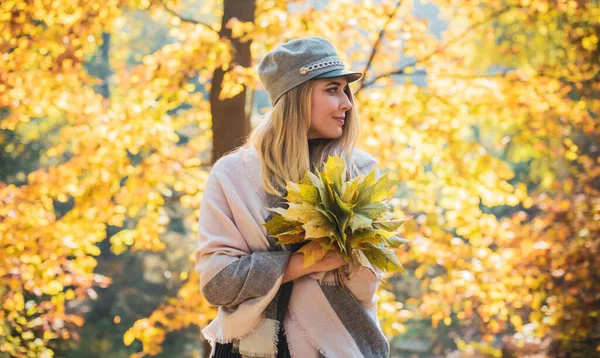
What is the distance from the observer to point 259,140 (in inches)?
87.2

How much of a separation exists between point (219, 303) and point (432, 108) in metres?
3.16

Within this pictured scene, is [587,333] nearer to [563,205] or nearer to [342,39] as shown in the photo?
[563,205]

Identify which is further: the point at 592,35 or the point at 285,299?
the point at 592,35

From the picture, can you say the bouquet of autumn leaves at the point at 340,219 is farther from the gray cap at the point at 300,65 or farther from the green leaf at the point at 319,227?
the gray cap at the point at 300,65

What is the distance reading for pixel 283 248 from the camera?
79.5 inches

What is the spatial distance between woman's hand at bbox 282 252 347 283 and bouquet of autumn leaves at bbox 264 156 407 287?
67mm

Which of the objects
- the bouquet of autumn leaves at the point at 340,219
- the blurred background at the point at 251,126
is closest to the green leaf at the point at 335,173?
the bouquet of autumn leaves at the point at 340,219

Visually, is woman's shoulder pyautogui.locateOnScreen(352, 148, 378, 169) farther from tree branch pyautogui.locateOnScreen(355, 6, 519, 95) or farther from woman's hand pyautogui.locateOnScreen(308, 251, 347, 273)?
tree branch pyautogui.locateOnScreen(355, 6, 519, 95)

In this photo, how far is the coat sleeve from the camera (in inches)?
75.1

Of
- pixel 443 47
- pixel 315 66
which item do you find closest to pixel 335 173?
pixel 315 66

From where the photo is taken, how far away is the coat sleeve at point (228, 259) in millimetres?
1908

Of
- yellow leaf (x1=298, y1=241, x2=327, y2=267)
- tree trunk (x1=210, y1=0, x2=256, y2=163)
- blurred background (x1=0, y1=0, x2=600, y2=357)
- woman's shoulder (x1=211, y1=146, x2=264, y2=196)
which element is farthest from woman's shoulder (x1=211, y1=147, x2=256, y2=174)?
tree trunk (x1=210, y1=0, x2=256, y2=163)

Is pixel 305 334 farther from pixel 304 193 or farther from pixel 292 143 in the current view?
pixel 292 143

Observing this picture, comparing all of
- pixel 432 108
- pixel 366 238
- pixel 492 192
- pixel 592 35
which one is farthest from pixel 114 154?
pixel 592 35
